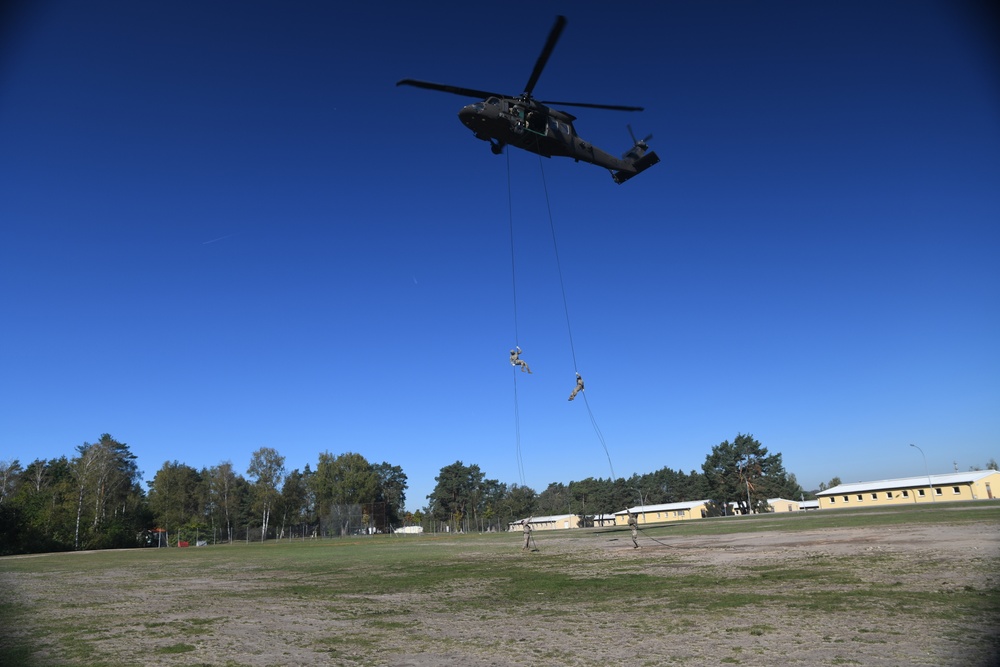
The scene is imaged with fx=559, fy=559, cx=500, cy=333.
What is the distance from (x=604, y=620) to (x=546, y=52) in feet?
51.1

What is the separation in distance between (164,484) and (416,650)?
348 ft

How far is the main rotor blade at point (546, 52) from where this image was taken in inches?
631

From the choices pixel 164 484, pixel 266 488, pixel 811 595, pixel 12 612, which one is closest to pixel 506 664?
pixel 811 595

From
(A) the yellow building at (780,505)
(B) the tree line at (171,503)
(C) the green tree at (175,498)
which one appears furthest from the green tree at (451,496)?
(A) the yellow building at (780,505)

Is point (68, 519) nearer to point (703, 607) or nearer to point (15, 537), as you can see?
point (15, 537)

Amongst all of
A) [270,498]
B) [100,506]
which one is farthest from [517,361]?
[270,498]

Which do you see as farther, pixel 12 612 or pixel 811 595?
pixel 12 612

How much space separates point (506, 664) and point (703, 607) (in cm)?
516

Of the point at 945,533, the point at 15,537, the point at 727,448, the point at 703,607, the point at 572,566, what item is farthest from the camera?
the point at 727,448

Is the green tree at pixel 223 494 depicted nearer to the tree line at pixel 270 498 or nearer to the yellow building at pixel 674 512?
the tree line at pixel 270 498

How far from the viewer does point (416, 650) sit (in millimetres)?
8617

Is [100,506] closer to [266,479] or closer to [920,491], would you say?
[266,479]

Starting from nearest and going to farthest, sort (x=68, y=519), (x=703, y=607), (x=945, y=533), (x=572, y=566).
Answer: (x=703, y=607) < (x=572, y=566) < (x=945, y=533) < (x=68, y=519)

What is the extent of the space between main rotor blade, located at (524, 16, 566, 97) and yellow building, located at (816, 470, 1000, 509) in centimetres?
8987
